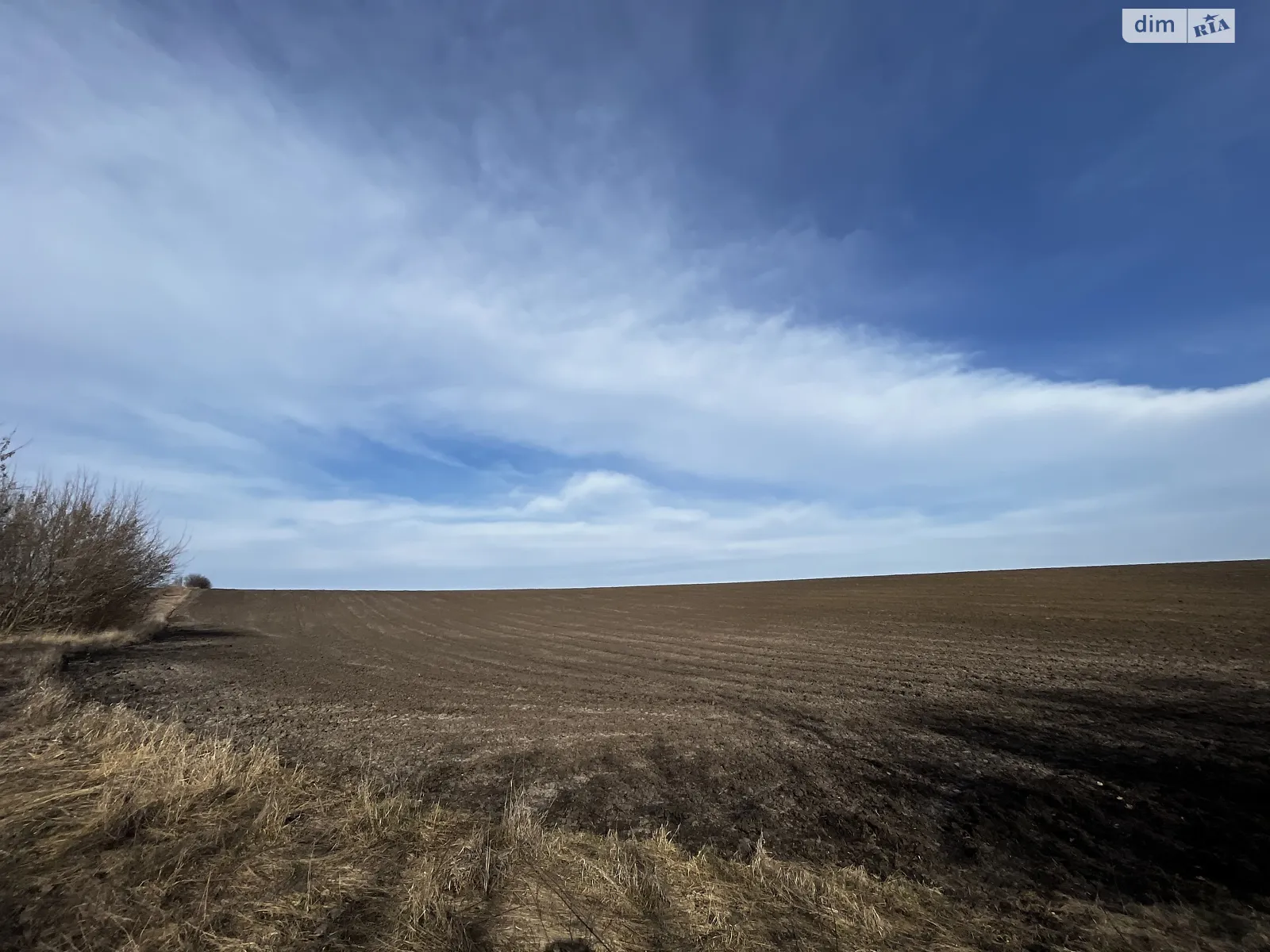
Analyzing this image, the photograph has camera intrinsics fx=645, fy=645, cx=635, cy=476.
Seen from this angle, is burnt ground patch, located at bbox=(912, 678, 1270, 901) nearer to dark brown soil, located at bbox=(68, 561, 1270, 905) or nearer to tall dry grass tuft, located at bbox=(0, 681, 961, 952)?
dark brown soil, located at bbox=(68, 561, 1270, 905)

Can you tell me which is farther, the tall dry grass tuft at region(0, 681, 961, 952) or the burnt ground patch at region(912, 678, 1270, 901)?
the burnt ground patch at region(912, 678, 1270, 901)

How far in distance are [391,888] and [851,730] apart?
8560mm

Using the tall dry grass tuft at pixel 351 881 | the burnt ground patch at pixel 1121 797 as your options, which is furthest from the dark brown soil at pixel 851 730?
the tall dry grass tuft at pixel 351 881

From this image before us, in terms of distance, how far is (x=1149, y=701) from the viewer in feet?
39.7

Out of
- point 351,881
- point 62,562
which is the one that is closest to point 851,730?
point 351,881

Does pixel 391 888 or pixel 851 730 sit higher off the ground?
pixel 391 888

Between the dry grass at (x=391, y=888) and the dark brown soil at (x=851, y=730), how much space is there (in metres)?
0.89

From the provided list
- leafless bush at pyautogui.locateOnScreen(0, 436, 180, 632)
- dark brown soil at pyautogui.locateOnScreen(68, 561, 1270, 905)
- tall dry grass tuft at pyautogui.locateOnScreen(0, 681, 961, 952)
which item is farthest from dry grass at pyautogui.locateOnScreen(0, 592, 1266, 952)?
leafless bush at pyautogui.locateOnScreen(0, 436, 180, 632)

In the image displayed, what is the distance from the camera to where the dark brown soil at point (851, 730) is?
6363mm

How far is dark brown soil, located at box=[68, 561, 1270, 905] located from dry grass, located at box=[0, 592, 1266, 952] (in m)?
0.89

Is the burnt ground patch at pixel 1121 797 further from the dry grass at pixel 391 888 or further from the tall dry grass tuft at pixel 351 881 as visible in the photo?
the tall dry grass tuft at pixel 351 881

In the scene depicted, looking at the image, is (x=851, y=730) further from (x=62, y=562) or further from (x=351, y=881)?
(x=62, y=562)

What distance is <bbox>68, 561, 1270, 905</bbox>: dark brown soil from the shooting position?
20.9 ft

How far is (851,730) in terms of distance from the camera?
36.3 ft
